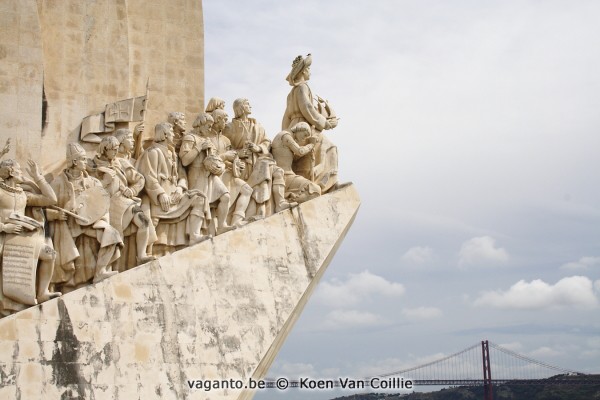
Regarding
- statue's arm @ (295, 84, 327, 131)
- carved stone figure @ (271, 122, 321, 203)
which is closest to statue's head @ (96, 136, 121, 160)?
carved stone figure @ (271, 122, 321, 203)

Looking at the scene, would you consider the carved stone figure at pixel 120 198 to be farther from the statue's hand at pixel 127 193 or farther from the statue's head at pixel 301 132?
the statue's head at pixel 301 132

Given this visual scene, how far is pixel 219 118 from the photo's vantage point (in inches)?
487

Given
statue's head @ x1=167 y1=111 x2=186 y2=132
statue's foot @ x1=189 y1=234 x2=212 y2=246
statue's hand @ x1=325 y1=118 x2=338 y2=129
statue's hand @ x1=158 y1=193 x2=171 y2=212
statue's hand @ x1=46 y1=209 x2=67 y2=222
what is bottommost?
statue's foot @ x1=189 y1=234 x2=212 y2=246

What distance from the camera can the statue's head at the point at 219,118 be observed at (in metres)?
12.4

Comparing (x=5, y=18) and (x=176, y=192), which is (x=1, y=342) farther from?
(x=5, y=18)

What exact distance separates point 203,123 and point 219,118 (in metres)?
0.23

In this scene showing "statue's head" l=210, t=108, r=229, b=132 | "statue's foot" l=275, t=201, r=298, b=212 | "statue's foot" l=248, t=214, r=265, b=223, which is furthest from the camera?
"statue's head" l=210, t=108, r=229, b=132

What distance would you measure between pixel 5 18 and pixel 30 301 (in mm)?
2969

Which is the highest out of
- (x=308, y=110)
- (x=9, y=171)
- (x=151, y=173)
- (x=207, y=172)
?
(x=308, y=110)

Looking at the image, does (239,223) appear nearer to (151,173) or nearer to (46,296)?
(151,173)

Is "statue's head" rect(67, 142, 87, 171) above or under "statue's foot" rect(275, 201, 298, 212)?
above

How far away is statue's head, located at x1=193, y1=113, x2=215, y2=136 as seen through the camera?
1223 cm

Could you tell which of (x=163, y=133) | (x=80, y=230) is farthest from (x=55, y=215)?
(x=163, y=133)

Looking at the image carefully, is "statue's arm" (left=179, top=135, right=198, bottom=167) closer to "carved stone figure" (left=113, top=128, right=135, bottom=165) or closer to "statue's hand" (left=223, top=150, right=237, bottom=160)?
"statue's hand" (left=223, top=150, right=237, bottom=160)
